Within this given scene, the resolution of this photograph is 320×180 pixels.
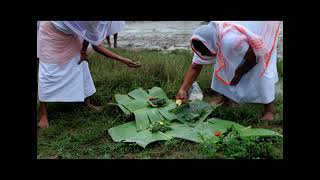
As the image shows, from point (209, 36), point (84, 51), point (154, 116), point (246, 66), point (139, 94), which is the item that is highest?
point (209, 36)

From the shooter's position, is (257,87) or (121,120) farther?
(121,120)

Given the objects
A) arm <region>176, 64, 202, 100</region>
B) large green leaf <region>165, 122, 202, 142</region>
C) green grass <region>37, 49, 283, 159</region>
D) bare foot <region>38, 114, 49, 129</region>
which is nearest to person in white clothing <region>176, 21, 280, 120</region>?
arm <region>176, 64, 202, 100</region>

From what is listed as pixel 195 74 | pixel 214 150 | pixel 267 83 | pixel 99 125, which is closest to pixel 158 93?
pixel 195 74

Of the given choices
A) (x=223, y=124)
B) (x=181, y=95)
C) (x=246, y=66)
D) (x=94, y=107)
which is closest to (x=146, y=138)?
(x=223, y=124)

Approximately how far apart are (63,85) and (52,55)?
311 millimetres

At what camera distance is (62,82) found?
4480mm

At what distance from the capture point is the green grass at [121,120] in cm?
363

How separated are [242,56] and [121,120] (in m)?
1.31

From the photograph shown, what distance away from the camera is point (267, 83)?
4.32 metres

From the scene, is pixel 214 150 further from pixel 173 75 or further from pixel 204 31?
pixel 173 75

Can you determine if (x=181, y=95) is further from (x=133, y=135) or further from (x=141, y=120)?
(x=133, y=135)

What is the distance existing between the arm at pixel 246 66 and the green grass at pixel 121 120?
286 millimetres

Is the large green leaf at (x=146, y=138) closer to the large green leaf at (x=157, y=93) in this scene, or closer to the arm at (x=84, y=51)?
the large green leaf at (x=157, y=93)

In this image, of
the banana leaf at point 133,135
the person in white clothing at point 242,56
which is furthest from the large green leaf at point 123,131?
the person in white clothing at point 242,56
